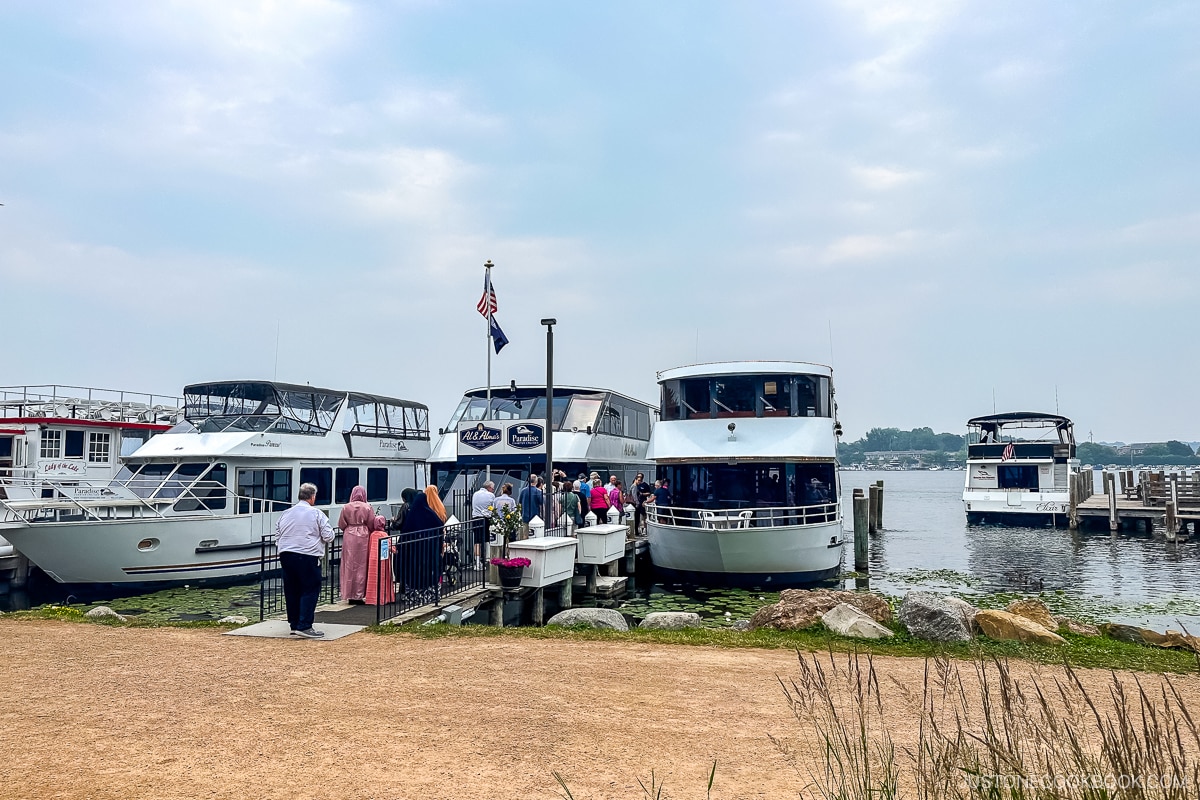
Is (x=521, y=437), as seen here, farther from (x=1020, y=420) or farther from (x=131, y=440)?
(x=1020, y=420)

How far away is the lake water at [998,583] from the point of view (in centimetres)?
1747

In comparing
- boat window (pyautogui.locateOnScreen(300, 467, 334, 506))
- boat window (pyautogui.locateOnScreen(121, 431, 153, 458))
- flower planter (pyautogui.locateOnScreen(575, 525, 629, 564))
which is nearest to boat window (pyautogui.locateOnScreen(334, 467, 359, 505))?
boat window (pyautogui.locateOnScreen(300, 467, 334, 506))

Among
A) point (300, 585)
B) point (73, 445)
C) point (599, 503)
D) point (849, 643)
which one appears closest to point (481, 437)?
point (599, 503)

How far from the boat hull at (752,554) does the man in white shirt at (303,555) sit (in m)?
11.1

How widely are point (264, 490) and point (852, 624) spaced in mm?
15800

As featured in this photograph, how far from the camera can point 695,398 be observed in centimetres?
2212

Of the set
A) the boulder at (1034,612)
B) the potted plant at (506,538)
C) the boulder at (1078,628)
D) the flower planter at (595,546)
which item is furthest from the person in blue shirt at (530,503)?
the boulder at (1078,628)

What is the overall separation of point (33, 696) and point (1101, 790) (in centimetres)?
803

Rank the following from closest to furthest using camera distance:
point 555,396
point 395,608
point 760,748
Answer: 1. point 760,748
2. point 395,608
3. point 555,396

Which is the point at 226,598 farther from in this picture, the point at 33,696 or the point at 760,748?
the point at 760,748

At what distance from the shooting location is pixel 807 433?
2080 centimetres

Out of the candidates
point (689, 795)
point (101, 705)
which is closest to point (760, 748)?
point (689, 795)

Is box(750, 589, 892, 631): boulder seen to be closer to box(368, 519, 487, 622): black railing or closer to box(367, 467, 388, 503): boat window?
box(368, 519, 487, 622): black railing

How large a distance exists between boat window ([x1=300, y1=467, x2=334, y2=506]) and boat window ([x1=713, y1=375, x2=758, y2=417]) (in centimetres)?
1076
